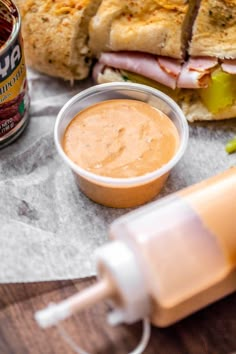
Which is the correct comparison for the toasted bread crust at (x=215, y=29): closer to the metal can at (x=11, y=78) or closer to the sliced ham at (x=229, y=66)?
the sliced ham at (x=229, y=66)

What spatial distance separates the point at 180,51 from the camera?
1.87 meters

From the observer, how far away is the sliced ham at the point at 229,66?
6.01 feet

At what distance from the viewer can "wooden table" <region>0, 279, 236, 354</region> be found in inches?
56.9

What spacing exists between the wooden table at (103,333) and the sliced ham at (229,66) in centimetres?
67

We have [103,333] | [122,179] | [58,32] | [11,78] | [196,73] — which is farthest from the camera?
[58,32]

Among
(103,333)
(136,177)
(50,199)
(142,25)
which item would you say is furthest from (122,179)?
(142,25)

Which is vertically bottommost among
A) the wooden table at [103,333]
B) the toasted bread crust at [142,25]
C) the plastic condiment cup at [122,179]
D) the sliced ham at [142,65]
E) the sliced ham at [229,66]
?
the wooden table at [103,333]

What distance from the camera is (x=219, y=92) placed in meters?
1.87

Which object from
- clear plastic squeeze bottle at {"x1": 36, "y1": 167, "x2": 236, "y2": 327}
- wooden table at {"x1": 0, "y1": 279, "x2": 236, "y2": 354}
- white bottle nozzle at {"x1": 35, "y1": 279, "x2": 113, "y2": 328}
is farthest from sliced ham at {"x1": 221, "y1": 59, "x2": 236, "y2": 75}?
white bottle nozzle at {"x1": 35, "y1": 279, "x2": 113, "y2": 328}

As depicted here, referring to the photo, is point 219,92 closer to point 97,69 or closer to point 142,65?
point 142,65

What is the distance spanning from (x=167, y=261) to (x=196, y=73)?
75cm

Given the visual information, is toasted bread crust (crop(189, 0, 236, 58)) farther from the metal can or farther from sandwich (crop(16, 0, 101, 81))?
the metal can

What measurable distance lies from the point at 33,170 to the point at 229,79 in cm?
64

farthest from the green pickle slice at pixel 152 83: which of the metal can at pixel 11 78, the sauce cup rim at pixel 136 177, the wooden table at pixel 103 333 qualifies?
the wooden table at pixel 103 333
